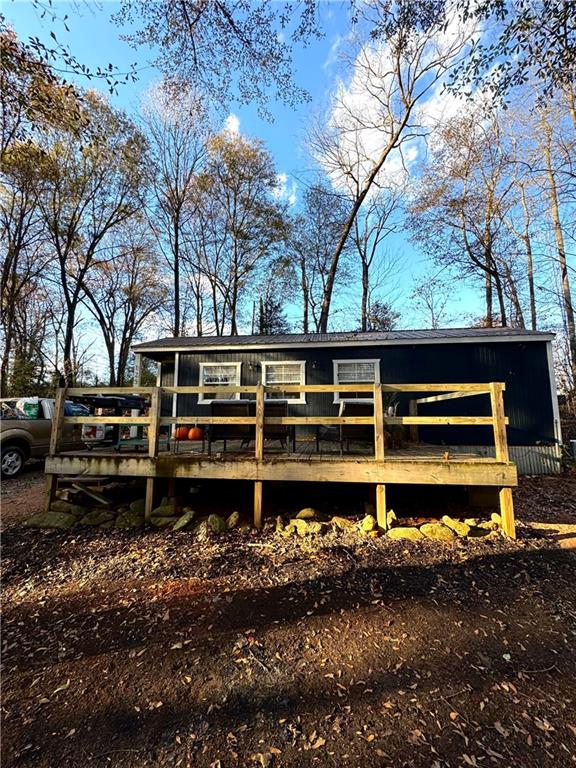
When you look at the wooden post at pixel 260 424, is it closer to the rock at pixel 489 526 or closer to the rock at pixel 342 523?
the rock at pixel 342 523

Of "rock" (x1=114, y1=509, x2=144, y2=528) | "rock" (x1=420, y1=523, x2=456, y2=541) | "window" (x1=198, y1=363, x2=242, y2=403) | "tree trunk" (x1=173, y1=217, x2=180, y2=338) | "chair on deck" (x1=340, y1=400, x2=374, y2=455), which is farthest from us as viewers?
"tree trunk" (x1=173, y1=217, x2=180, y2=338)

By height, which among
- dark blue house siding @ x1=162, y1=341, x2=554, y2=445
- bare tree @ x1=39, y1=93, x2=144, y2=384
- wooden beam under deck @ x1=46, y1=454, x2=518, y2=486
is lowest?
wooden beam under deck @ x1=46, y1=454, x2=518, y2=486

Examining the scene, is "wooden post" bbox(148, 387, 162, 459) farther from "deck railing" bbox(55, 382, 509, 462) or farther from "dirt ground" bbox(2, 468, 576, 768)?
"dirt ground" bbox(2, 468, 576, 768)

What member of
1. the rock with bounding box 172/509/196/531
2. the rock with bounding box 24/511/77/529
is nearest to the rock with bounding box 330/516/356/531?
the rock with bounding box 172/509/196/531

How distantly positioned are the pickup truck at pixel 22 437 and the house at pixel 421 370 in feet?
9.69

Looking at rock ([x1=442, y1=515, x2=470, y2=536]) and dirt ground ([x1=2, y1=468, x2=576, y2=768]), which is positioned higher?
rock ([x1=442, y1=515, x2=470, y2=536])

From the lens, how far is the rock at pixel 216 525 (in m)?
4.58

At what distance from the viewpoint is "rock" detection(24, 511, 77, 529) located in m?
4.92

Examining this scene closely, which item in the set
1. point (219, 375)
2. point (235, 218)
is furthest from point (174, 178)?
→ point (219, 375)

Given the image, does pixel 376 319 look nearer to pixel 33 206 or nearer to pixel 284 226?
pixel 284 226

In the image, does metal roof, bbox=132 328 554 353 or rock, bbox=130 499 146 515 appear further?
metal roof, bbox=132 328 554 353

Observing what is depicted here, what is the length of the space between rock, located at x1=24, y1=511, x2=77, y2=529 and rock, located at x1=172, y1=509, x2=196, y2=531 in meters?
1.55

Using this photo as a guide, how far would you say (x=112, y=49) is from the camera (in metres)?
4.02

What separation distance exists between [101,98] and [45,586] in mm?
18767
